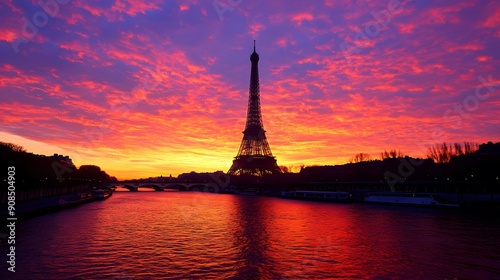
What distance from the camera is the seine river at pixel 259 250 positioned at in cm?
2045

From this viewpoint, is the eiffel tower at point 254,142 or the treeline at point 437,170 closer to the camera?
the treeline at point 437,170

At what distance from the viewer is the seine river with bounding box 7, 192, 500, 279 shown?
67.1ft

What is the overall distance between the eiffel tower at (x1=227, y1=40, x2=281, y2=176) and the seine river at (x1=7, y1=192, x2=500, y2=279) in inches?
3494

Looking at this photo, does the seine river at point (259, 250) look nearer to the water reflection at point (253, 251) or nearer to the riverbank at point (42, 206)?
the water reflection at point (253, 251)

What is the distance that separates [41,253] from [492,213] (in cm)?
5546

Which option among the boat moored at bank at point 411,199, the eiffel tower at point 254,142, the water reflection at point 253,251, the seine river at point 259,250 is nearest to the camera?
the seine river at point 259,250

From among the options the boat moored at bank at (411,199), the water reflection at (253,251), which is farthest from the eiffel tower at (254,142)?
the water reflection at (253,251)

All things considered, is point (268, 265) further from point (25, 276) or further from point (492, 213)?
point (492, 213)

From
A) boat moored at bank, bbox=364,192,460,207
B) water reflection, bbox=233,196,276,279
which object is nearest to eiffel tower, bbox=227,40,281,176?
boat moored at bank, bbox=364,192,460,207

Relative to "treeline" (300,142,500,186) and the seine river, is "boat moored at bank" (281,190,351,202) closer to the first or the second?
"treeline" (300,142,500,186)

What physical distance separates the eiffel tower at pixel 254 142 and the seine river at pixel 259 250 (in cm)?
8874

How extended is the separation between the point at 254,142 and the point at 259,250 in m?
108

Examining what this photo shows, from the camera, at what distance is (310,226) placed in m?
39.5

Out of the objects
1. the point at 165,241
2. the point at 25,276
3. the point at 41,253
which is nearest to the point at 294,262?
the point at 165,241
